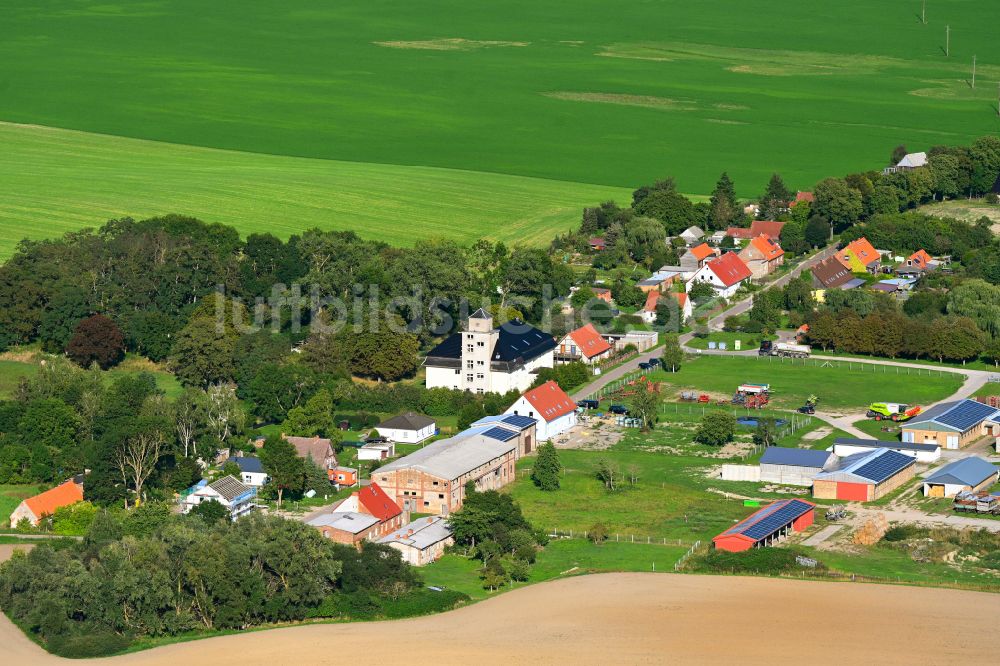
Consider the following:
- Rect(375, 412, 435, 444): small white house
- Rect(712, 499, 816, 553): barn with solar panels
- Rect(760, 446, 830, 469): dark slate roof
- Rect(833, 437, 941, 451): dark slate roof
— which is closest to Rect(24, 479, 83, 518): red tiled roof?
Rect(375, 412, 435, 444): small white house

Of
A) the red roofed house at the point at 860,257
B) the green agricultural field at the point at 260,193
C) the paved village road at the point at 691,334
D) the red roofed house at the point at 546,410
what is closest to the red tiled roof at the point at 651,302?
the paved village road at the point at 691,334

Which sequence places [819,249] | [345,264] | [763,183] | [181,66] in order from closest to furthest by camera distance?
1. [345,264]
2. [819,249]
3. [763,183]
4. [181,66]

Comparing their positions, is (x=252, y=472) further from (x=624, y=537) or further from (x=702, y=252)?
(x=702, y=252)

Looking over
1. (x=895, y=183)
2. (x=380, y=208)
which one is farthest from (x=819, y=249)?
(x=380, y=208)

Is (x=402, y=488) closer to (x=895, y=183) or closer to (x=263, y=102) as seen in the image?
(x=895, y=183)

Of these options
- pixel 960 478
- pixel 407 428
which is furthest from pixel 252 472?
pixel 960 478

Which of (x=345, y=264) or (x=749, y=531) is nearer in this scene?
(x=749, y=531)
